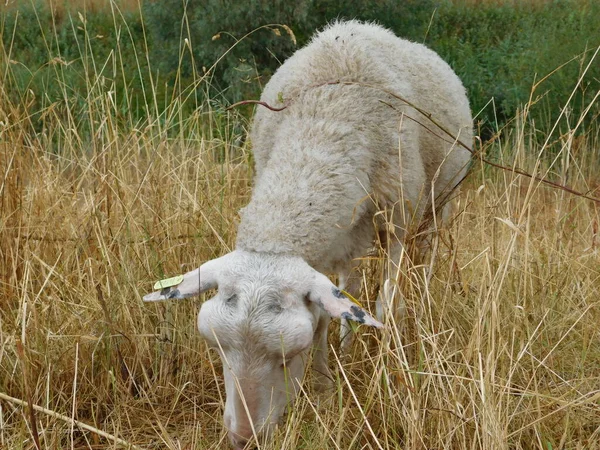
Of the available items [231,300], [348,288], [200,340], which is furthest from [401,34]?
[231,300]

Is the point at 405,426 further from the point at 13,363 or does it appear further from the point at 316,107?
the point at 13,363

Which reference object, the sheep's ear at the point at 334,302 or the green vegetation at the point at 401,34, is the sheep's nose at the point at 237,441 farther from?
the green vegetation at the point at 401,34

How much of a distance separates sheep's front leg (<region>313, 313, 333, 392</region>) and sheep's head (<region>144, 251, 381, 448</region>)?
2.24 ft

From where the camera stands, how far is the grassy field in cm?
300

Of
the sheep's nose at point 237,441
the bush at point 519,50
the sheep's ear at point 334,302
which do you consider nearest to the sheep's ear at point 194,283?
the sheep's ear at point 334,302

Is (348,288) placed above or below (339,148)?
below

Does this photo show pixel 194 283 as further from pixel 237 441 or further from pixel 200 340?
pixel 200 340

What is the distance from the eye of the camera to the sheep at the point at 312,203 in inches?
117

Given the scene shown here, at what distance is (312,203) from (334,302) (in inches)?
18.9

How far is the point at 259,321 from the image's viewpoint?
9.54 ft

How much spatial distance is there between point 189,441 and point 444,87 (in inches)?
97.8

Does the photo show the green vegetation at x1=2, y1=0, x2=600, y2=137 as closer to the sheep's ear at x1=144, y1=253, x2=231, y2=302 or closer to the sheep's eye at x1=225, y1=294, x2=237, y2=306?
the sheep's ear at x1=144, y1=253, x2=231, y2=302

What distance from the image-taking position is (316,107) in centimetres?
361

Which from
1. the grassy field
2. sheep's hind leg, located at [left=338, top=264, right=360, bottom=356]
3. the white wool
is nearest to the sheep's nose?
the grassy field
